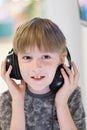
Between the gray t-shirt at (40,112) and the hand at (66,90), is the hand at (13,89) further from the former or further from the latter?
the hand at (66,90)

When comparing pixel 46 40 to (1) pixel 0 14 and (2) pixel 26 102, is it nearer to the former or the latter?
(2) pixel 26 102

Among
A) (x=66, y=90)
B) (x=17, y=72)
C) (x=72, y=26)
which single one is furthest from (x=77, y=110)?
(x=72, y=26)

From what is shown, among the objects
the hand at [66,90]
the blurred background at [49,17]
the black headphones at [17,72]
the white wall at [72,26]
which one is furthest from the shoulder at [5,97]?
the white wall at [72,26]

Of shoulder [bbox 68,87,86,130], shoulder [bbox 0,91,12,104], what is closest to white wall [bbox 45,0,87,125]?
shoulder [bbox 68,87,86,130]

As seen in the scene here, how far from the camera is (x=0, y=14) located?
189 cm

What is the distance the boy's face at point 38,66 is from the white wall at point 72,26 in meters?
0.79

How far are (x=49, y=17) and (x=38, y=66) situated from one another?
86cm

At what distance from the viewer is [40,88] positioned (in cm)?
117

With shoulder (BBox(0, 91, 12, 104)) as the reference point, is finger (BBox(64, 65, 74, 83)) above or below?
above

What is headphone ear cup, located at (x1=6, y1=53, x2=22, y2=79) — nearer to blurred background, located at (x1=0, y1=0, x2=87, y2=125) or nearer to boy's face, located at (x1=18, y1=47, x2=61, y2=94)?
boy's face, located at (x1=18, y1=47, x2=61, y2=94)

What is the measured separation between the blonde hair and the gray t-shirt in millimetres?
222

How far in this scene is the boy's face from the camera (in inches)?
44.2

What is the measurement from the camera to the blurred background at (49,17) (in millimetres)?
1895

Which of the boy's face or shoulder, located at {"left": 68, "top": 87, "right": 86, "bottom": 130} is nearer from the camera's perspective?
the boy's face
